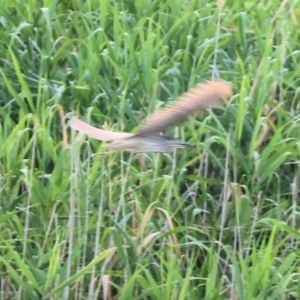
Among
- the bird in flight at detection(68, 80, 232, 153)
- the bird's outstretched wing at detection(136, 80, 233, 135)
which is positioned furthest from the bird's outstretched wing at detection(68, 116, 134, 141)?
the bird's outstretched wing at detection(136, 80, 233, 135)

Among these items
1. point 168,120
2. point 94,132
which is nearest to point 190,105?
point 168,120

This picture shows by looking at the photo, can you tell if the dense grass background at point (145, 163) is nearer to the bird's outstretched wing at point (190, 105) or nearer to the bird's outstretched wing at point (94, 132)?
the bird's outstretched wing at point (94, 132)

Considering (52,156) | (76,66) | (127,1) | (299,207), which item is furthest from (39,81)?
(299,207)

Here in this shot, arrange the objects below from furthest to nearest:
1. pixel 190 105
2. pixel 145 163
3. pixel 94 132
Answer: pixel 145 163, pixel 94 132, pixel 190 105

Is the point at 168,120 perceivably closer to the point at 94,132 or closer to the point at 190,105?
the point at 190,105

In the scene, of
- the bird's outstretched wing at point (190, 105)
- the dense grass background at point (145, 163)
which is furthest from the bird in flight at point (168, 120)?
the dense grass background at point (145, 163)

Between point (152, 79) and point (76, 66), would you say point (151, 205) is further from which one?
point (76, 66)

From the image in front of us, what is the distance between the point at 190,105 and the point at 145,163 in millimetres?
692

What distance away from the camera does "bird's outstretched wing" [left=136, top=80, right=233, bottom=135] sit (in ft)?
5.31

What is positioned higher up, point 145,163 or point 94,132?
point 94,132

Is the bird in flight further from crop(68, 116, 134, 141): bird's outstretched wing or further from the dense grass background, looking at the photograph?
the dense grass background

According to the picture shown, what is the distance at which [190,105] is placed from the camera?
64.7 inches

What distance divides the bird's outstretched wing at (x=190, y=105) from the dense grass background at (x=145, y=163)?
37 centimetres

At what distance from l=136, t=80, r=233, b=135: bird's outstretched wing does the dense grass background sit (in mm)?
373
